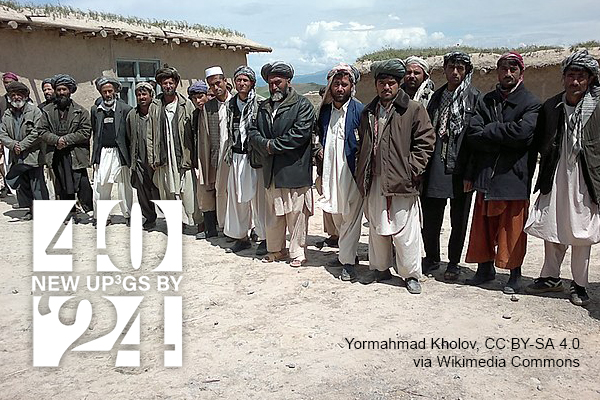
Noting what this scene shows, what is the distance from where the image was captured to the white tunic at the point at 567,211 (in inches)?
146

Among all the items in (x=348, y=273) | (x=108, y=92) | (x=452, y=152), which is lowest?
(x=348, y=273)

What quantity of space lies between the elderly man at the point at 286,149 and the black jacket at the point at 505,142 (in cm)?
151

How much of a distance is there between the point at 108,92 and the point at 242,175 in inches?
89.3

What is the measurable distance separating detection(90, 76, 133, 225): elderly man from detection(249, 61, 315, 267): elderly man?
7.07 feet

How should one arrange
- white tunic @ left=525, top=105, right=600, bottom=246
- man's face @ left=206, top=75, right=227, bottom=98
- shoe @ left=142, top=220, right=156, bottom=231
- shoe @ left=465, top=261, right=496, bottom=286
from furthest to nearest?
shoe @ left=142, top=220, right=156, bottom=231
man's face @ left=206, top=75, right=227, bottom=98
shoe @ left=465, top=261, right=496, bottom=286
white tunic @ left=525, top=105, right=600, bottom=246

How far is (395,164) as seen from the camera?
4.12 metres

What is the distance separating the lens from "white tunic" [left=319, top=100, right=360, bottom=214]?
182 inches

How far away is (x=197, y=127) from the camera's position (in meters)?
5.85

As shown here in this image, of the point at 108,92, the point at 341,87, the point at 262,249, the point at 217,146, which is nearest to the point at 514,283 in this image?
the point at 341,87

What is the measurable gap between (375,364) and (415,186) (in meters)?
1.57

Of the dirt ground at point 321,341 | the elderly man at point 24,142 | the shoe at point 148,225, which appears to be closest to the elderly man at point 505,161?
the dirt ground at point 321,341

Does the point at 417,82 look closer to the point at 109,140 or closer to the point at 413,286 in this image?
the point at 413,286

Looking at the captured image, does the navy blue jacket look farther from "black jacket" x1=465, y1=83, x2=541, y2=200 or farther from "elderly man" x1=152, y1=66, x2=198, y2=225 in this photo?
"elderly man" x1=152, y1=66, x2=198, y2=225

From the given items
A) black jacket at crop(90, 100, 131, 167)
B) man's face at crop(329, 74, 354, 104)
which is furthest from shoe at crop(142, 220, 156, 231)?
man's face at crop(329, 74, 354, 104)
